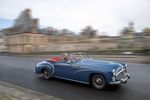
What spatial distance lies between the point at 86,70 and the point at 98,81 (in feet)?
2.15

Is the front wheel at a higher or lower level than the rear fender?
lower

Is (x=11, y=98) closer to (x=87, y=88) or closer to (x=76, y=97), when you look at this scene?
(x=76, y=97)

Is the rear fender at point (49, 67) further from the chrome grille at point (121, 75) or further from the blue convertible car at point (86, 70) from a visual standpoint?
the chrome grille at point (121, 75)

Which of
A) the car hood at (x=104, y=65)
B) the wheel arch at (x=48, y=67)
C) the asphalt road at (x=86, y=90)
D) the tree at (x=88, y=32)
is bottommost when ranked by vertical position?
the asphalt road at (x=86, y=90)

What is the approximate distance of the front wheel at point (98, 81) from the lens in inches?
408

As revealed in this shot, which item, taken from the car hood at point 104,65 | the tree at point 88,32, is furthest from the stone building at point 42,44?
the car hood at point 104,65

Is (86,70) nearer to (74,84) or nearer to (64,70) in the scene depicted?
(74,84)

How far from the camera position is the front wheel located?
1036cm

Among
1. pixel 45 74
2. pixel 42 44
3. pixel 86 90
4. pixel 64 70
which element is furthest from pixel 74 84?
pixel 42 44

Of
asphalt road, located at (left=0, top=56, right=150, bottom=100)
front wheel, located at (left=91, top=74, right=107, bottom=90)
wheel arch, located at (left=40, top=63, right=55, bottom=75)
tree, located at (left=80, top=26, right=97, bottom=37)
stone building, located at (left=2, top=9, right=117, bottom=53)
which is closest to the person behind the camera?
asphalt road, located at (left=0, top=56, right=150, bottom=100)

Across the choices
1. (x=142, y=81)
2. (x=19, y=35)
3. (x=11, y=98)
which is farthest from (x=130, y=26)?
(x=11, y=98)

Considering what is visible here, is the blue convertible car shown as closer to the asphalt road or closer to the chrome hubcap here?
the chrome hubcap

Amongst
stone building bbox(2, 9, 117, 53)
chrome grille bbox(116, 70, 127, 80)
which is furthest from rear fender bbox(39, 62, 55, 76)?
stone building bbox(2, 9, 117, 53)

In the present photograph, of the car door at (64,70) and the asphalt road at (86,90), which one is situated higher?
the car door at (64,70)
